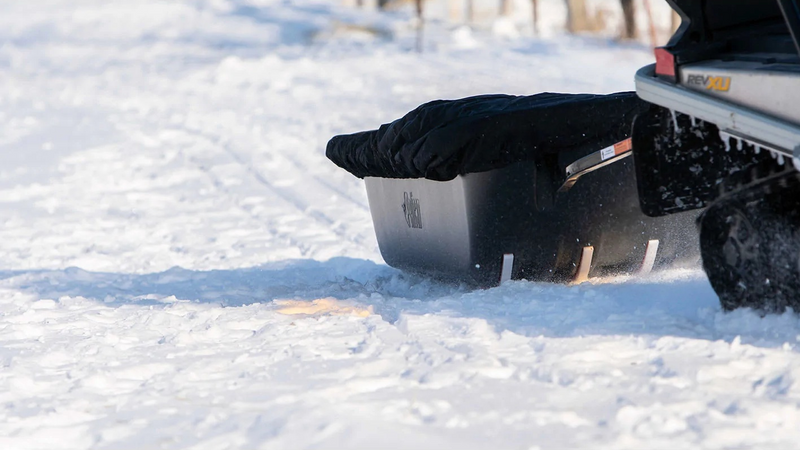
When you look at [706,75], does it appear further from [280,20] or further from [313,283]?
[280,20]

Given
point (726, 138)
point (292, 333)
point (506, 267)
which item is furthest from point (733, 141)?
point (292, 333)

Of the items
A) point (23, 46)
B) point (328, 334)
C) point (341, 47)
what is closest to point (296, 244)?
point (328, 334)

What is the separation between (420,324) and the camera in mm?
3779

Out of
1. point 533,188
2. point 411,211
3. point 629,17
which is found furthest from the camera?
point 629,17

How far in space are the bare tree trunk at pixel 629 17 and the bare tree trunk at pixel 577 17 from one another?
4.36 metres

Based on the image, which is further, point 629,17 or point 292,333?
point 629,17

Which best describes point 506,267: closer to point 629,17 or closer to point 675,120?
point 675,120

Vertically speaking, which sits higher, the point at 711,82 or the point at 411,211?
the point at 711,82

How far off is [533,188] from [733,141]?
1085mm

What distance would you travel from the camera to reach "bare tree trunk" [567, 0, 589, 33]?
28456 millimetres

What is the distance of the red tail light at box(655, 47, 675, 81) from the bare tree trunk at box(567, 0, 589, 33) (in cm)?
2536

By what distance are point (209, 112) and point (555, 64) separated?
679 centimetres

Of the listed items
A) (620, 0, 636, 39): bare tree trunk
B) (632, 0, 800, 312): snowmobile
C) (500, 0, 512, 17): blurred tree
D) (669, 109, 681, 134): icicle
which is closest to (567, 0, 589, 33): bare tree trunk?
(620, 0, 636, 39): bare tree trunk

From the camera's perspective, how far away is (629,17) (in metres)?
23.9
